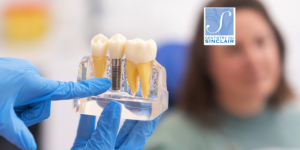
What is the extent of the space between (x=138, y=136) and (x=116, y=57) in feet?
1.18

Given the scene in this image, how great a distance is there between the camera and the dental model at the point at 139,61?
0.76 meters

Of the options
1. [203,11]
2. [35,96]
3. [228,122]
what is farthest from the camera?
[228,122]

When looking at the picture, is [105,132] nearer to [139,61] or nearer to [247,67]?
[139,61]

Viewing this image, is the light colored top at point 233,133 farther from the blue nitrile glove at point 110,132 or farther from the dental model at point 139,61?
the dental model at point 139,61

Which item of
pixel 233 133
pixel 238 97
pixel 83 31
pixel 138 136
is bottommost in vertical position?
pixel 233 133

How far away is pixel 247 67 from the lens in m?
1.36

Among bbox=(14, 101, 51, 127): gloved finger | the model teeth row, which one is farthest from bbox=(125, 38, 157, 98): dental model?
bbox=(14, 101, 51, 127): gloved finger

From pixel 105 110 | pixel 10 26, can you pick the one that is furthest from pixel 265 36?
pixel 10 26

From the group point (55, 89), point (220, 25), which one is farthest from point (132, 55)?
point (220, 25)

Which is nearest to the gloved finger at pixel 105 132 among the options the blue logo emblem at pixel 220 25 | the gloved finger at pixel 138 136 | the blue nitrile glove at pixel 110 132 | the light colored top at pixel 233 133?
the blue nitrile glove at pixel 110 132

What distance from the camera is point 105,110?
793 mm

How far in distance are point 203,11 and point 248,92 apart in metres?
0.58

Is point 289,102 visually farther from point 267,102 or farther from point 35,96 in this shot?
Answer: point 35,96

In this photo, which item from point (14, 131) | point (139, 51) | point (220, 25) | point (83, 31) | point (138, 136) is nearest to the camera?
Answer: point (14, 131)
